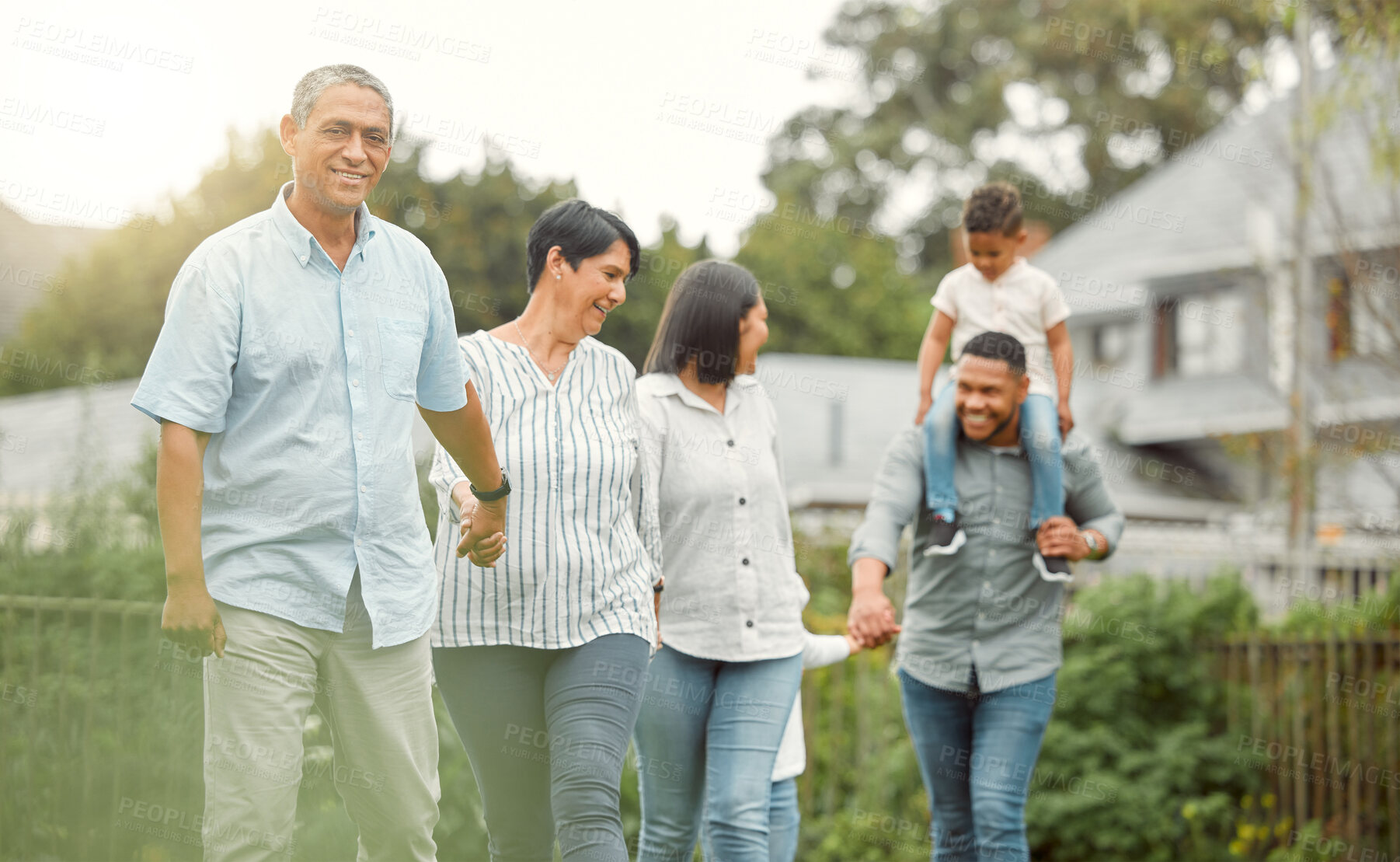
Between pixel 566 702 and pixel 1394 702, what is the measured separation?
5.99 metres

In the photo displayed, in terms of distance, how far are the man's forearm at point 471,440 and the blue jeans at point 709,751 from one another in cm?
105

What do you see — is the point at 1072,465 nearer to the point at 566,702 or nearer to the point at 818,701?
the point at 566,702

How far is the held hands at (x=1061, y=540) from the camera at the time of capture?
4.54 metres

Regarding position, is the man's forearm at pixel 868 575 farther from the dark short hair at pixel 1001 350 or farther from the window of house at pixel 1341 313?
the window of house at pixel 1341 313

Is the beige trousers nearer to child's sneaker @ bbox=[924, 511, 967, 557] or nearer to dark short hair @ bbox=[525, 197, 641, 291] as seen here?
dark short hair @ bbox=[525, 197, 641, 291]

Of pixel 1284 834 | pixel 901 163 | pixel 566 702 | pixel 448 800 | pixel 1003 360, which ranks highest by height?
pixel 901 163

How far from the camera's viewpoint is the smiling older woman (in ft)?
11.1

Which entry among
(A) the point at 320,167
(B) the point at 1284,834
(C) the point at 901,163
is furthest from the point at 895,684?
(C) the point at 901,163

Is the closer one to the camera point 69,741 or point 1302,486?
point 69,741

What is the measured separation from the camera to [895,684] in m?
7.85

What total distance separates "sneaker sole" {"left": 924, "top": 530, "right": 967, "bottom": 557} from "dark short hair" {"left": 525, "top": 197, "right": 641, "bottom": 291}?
1.59 m

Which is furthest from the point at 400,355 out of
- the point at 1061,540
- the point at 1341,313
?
Result: the point at 1341,313

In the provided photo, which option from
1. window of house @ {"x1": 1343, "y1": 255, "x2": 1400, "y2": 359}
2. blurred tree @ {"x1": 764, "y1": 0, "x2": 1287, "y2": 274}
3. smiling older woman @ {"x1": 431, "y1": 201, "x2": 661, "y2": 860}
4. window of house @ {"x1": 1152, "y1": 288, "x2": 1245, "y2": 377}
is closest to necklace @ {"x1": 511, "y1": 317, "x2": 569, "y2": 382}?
smiling older woman @ {"x1": 431, "y1": 201, "x2": 661, "y2": 860}

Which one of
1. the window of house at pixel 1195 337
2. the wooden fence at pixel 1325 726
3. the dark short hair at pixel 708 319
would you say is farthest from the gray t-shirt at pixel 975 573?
the window of house at pixel 1195 337
